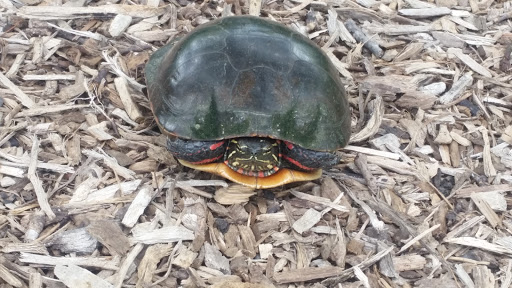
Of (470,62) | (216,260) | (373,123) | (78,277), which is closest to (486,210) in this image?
(373,123)

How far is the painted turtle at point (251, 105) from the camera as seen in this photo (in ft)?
11.9

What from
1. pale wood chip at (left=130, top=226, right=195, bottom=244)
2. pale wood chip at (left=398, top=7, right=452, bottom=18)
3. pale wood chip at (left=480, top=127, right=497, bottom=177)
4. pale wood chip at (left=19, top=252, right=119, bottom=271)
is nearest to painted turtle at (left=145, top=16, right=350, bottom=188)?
pale wood chip at (left=130, top=226, right=195, bottom=244)

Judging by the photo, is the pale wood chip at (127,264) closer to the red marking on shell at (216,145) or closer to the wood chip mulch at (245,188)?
the wood chip mulch at (245,188)

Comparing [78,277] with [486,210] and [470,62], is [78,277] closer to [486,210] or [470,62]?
[486,210]

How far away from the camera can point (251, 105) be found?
361 cm

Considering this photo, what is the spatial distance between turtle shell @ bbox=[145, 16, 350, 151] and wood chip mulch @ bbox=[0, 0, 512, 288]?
0.42 meters

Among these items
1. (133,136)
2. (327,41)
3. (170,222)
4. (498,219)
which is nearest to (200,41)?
(133,136)

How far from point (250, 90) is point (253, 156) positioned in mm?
447

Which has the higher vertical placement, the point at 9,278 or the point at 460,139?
the point at 460,139

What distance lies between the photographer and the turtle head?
3684 mm

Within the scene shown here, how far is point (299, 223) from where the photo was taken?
3.72 m

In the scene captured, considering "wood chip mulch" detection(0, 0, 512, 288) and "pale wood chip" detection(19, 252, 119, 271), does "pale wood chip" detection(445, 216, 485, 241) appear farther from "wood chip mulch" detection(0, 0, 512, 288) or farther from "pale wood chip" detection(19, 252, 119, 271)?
"pale wood chip" detection(19, 252, 119, 271)

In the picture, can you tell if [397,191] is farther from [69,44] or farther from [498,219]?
[69,44]

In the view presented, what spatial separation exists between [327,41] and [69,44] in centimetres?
228
